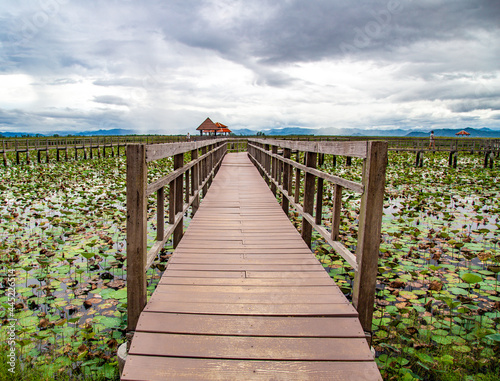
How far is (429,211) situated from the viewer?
705 cm

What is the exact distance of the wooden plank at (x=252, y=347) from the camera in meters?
1.78

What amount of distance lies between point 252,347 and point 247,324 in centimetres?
21

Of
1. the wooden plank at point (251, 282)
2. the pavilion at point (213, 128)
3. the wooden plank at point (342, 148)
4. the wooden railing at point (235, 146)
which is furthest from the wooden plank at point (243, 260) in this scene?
the pavilion at point (213, 128)

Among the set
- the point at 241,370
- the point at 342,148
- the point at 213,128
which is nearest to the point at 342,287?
the point at 342,148

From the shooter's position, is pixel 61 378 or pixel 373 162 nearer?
pixel 373 162

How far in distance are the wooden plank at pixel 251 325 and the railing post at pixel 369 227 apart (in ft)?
0.44

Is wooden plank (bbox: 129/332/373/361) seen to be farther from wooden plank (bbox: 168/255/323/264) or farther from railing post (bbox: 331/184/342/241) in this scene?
wooden plank (bbox: 168/255/323/264)

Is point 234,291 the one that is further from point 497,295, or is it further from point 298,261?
point 497,295

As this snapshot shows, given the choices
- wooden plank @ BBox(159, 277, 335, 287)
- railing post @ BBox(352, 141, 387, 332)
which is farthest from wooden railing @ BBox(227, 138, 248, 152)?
railing post @ BBox(352, 141, 387, 332)

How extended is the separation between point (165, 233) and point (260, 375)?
1684 mm

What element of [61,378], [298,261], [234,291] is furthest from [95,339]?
[298,261]

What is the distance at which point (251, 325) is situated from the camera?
6.66ft

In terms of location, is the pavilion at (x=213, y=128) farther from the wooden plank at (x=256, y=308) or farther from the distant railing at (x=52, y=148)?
the wooden plank at (x=256, y=308)

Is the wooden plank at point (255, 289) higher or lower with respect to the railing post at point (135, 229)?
lower
